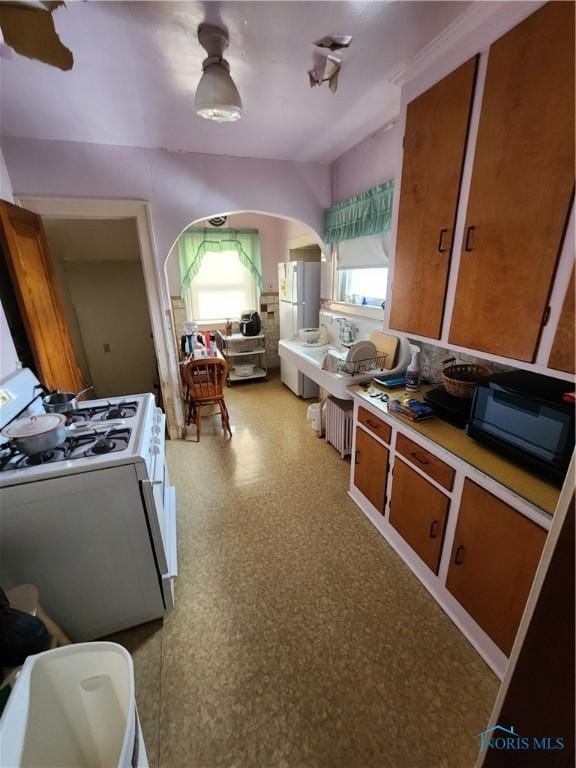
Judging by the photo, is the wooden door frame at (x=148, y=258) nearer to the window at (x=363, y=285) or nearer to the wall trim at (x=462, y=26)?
the window at (x=363, y=285)

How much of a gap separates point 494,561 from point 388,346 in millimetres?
1576

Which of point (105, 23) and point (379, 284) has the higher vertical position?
point (105, 23)

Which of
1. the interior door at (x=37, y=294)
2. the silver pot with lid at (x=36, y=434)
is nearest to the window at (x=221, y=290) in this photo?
the interior door at (x=37, y=294)

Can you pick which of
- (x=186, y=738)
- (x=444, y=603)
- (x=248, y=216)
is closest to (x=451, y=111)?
(x=444, y=603)

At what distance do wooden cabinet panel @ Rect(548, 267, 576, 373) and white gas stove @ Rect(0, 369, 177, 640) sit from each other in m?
1.59

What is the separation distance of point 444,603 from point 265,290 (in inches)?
175

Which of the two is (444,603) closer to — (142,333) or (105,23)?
(105,23)

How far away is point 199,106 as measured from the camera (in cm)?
145

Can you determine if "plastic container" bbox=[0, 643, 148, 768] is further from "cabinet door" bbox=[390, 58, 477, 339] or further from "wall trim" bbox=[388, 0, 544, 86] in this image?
"wall trim" bbox=[388, 0, 544, 86]

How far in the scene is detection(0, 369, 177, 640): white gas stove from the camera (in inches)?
46.2

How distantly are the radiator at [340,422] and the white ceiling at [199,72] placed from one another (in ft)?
6.77

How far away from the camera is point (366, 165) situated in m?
2.58

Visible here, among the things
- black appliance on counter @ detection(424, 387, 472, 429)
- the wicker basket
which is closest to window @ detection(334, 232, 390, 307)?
the wicker basket

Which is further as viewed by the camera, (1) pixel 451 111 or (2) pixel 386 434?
(2) pixel 386 434
